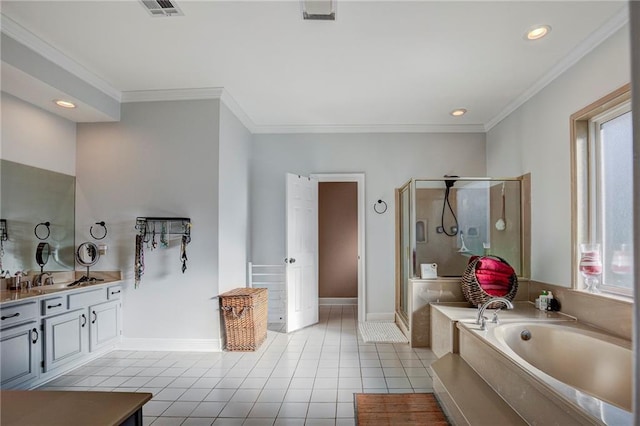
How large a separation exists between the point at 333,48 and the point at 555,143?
2.13m

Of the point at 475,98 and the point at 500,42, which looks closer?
the point at 500,42

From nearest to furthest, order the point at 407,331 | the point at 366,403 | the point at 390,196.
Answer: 1. the point at 366,403
2. the point at 407,331
3. the point at 390,196

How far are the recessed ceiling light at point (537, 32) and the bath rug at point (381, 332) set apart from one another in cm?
305

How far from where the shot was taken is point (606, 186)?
2.69 meters

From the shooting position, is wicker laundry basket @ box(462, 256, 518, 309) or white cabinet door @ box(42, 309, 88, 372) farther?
wicker laundry basket @ box(462, 256, 518, 309)

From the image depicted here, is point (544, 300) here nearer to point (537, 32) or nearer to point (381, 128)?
point (537, 32)

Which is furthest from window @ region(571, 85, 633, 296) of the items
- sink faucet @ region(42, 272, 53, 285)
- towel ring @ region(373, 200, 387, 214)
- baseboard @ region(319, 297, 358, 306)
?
sink faucet @ region(42, 272, 53, 285)

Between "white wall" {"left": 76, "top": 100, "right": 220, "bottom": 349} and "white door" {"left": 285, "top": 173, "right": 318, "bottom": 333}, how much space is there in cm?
101

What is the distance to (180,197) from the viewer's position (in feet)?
11.9

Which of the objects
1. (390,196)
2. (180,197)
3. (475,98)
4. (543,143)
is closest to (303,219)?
(390,196)

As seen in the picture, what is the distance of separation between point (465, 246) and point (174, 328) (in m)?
3.29

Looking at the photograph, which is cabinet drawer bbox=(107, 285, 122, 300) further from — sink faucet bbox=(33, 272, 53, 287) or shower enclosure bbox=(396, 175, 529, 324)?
shower enclosure bbox=(396, 175, 529, 324)

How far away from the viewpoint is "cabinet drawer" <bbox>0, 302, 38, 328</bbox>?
249 centimetres

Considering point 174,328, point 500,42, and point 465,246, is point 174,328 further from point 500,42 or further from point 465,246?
point 500,42
